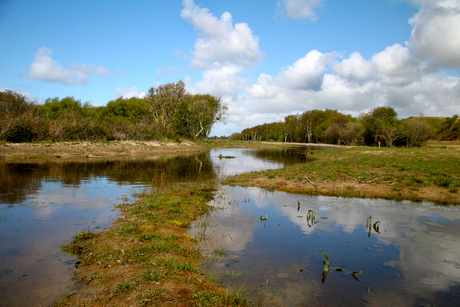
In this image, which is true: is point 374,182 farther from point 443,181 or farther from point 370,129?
point 370,129

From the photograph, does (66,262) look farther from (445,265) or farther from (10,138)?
(10,138)

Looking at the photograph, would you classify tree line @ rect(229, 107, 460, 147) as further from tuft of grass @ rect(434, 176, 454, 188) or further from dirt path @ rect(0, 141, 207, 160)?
dirt path @ rect(0, 141, 207, 160)

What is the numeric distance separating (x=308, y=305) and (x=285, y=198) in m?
8.20

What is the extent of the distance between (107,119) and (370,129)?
69332 millimetres

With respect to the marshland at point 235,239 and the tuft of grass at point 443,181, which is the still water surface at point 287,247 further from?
the tuft of grass at point 443,181

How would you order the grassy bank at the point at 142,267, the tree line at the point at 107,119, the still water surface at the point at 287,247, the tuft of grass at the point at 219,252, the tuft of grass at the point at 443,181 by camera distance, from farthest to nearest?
1. the tree line at the point at 107,119
2. the tuft of grass at the point at 443,181
3. the tuft of grass at the point at 219,252
4. the still water surface at the point at 287,247
5. the grassy bank at the point at 142,267

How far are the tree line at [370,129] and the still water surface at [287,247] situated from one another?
54.7m

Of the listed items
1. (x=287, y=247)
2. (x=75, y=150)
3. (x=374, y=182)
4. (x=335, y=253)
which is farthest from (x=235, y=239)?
(x=75, y=150)

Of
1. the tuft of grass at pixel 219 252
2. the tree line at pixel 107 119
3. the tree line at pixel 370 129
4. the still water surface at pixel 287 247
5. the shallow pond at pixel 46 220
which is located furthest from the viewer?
the tree line at pixel 370 129

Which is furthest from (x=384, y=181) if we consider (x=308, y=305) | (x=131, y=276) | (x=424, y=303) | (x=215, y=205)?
(x=131, y=276)

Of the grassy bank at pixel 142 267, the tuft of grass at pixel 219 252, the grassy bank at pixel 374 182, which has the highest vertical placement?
the grassy bank at pixel 374 182

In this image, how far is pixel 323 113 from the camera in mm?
125438

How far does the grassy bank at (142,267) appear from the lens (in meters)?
4.12

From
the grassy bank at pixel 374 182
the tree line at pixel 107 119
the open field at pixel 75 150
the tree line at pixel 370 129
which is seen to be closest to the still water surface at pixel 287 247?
the grassy bank at pixel 374 182
